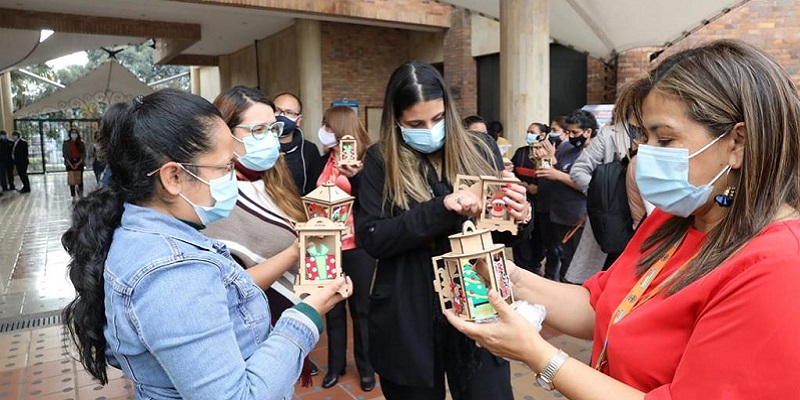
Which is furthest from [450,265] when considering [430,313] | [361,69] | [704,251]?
[361,69]

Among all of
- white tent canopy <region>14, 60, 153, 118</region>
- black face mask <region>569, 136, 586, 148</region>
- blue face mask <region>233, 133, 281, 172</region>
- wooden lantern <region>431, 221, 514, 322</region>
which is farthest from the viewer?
white tent canopy <region>14, 60, 153, 118</region>

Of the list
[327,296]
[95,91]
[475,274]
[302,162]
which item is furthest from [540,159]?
[95,91]

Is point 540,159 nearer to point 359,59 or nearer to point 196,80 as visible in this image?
point 359,59

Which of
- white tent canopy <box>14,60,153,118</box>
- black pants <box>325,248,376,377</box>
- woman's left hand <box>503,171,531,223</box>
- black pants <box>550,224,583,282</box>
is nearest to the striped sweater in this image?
woman's left hand <box>503,171,531,223</box>

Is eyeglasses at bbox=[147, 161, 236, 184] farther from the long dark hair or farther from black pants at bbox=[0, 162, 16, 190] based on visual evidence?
black pants at bbox=[0, 162, 16, 190]

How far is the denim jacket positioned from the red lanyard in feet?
2.48

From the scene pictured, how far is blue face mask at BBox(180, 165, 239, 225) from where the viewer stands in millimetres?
1470

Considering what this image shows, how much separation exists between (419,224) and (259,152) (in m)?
0.89

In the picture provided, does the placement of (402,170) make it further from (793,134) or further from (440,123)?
(793,134)

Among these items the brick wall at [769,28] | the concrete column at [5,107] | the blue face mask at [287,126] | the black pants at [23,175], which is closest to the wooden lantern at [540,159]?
the blue face mask at [287,126]

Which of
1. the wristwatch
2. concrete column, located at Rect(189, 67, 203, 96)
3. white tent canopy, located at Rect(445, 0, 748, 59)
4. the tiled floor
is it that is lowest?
the tiled floor

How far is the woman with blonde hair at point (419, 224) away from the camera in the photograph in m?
1.99

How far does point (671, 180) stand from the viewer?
130 cm

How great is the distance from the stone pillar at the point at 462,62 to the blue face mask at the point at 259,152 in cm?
1147
